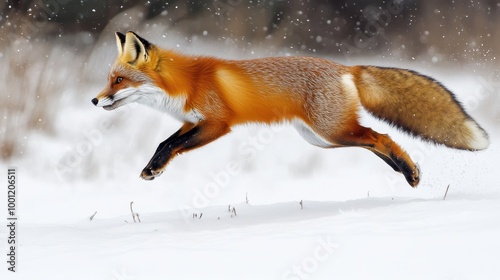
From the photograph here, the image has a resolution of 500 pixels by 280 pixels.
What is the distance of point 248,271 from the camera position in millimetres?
2475

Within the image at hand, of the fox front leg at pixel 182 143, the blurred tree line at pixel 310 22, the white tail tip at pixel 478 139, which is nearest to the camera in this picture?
the fox front leg at pixel 182 143

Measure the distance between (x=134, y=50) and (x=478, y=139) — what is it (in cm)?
233

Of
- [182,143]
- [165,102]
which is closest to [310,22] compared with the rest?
[165,102]

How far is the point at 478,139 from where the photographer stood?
3.85m

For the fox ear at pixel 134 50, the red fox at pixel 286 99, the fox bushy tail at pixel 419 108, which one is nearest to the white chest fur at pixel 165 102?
the red fox at pixel 286 99

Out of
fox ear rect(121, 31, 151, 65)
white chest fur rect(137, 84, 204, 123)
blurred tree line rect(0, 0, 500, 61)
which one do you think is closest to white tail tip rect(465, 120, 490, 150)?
white chest fur rect(137, 84, 204, 123)

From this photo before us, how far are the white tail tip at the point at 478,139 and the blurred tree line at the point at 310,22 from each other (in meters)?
2.45

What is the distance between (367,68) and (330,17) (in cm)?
225

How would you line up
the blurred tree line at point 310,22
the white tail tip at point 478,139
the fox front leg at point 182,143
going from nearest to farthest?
1. the fox front leg at point 182,143
2. the white tail tip at point 478,139
3. the blurred tree line at point 310,22

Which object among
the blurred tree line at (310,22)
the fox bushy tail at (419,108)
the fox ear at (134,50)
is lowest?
the fox bushy tail at (419,108)

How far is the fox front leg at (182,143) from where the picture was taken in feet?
11.9

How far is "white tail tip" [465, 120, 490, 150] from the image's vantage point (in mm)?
3846

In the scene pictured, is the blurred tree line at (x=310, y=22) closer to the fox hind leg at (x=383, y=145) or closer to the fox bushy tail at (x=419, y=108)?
the fox bushy tail at (x=419, y=108)

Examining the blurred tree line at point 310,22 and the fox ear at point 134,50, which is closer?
the fox ear at point 134,50
